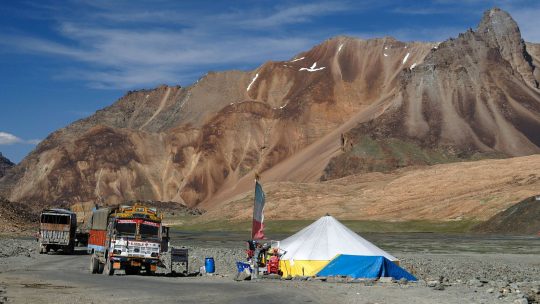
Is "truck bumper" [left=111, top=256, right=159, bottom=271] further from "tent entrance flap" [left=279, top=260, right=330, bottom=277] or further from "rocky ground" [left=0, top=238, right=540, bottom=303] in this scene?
"tent entrance flap" [left=279, top=260, right=330, bottom=277]

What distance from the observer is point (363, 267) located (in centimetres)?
3359

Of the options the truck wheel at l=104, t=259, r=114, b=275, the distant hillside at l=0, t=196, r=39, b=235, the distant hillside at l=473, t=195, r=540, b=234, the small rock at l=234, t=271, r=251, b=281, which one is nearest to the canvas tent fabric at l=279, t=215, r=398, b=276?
the small rock at l=234, t=271, r=251, b=281

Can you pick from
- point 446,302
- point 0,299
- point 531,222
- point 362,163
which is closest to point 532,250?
point 531,222

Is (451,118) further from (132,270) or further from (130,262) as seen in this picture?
(130,262)

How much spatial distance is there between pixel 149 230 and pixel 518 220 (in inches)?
2590

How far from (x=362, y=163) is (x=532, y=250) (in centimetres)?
10660

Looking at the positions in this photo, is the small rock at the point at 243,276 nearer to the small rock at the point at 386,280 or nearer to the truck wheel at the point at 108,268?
the small rock at the point at 386,280

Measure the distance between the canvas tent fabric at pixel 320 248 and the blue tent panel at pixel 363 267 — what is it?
296mm

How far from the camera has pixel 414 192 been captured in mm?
129500

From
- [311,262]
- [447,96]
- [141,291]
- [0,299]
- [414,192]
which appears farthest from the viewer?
[447,96]

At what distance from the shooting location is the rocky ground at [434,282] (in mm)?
25016

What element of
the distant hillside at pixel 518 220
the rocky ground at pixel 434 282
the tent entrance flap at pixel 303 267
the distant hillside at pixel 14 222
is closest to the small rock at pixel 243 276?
the rocky ground at pixel 434 282

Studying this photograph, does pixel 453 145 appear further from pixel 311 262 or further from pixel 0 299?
pixel 0 299

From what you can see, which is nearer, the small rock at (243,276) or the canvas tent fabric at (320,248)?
the small rock at (243,276)
